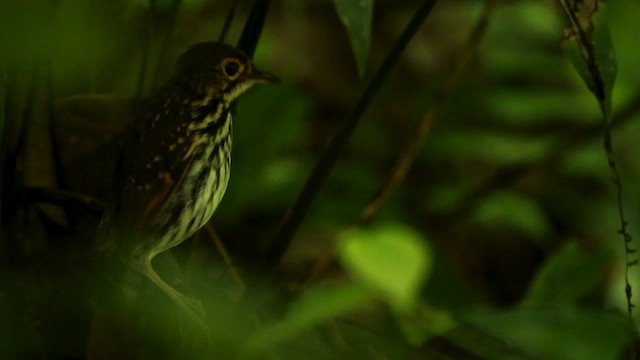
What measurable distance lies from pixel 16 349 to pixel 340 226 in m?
1.64

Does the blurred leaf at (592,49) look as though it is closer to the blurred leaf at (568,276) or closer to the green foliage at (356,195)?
the green foliage at (356,195)

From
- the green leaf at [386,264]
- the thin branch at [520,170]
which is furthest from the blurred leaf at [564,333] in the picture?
the thin branch at [520,170]

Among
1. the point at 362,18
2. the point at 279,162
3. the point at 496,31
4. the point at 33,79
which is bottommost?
the point at 279,162

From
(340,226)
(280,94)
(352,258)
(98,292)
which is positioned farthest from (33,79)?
(340,226)

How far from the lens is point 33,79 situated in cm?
145

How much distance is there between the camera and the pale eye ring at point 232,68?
1462 millimetres

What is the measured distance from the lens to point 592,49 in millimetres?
1257

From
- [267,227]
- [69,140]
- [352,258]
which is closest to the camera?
[69,140]

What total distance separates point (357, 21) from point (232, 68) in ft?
0.82

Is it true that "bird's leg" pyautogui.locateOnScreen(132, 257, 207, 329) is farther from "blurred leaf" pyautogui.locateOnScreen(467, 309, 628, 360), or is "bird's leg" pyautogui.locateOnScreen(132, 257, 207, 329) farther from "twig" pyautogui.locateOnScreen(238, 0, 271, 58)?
"blurred leaf" pyautogui.locateOnScreen(467, 309, 628, 360)

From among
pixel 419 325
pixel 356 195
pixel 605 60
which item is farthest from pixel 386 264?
pixel 356 195

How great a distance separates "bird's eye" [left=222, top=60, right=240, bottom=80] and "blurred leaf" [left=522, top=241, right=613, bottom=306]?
2.47ft

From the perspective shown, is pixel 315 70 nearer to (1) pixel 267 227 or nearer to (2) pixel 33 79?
(1) pixel 267 227

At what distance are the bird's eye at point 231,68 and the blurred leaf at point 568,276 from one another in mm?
752
